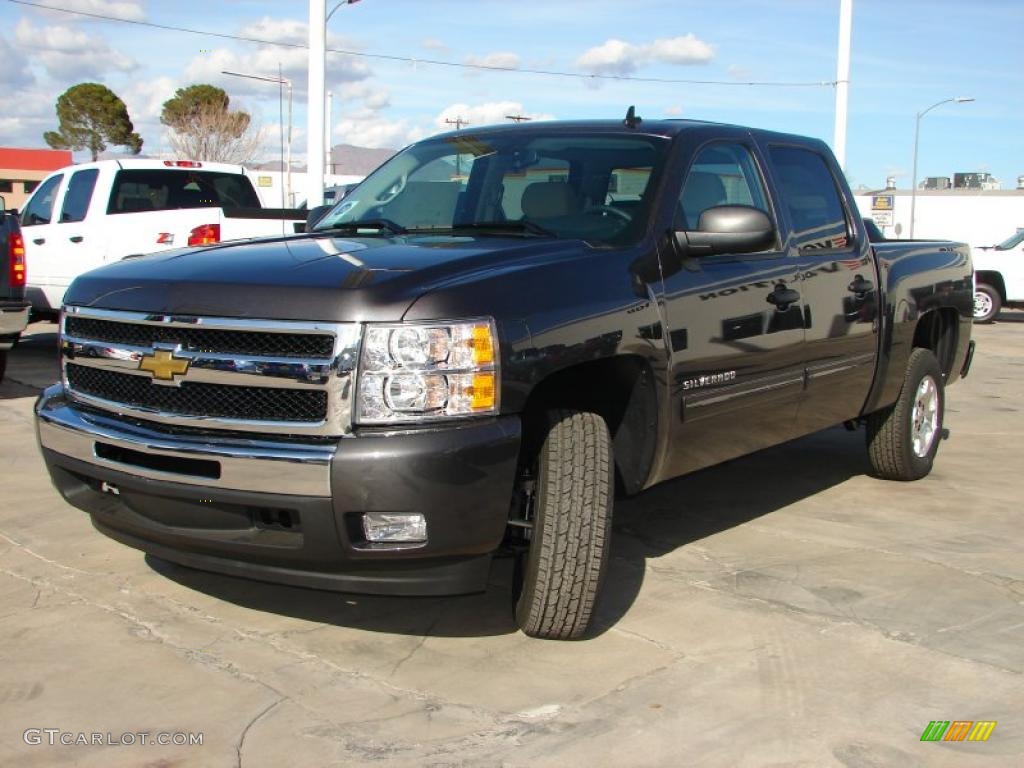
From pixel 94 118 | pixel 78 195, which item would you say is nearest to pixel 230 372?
pixel 78 195

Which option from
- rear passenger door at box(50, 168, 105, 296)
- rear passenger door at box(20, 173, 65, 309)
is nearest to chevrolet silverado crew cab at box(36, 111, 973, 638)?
rear passenger door at box(50, 168, 105, 296)

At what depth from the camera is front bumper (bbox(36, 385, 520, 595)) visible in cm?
342

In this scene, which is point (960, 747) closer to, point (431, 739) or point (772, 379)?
point (431, 739)

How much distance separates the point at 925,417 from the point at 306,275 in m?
4.48

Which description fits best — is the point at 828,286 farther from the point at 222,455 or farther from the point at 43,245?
the point at 43,245

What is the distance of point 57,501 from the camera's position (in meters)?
5.85

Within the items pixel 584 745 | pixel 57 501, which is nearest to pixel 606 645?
pixel 584 745

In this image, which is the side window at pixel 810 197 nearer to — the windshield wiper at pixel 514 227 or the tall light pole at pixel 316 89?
the windshield wiper at pixel 514 227

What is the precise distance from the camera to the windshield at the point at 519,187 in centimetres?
456

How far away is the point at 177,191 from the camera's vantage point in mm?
12164

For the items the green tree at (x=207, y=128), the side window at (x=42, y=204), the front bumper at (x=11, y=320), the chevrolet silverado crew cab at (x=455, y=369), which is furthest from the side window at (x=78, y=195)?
the green tree at (x=207, y=128)

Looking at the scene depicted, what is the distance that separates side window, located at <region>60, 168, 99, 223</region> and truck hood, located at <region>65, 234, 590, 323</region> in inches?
314

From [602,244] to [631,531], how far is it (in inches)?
68.5

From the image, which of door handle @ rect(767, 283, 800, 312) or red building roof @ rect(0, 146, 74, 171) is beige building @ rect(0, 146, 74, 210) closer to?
red building roof @ rect(0, 146, 74, 171)
